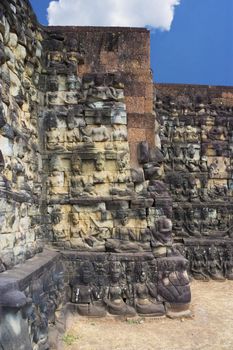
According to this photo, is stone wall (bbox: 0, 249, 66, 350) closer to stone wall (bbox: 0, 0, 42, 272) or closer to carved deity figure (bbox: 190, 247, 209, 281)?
stone wall (bbox: 0, 0, 42, 272)

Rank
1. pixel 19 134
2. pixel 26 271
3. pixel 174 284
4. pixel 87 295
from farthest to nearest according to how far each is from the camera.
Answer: pixel 174 284 → pixel 87 295 → pixel 19 134 → pixel 26 271

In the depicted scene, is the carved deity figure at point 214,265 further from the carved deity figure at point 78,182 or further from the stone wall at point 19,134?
the stone wall at point 19,134

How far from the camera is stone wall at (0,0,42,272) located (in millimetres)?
5000

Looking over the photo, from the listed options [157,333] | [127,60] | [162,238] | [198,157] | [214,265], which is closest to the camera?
[157,333]

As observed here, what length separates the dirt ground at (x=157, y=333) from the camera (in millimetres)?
5676

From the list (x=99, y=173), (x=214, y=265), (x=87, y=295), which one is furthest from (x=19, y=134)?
(x=214, y=265)

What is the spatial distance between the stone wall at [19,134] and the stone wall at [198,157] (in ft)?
19.0

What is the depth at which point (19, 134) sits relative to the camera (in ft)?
18.9

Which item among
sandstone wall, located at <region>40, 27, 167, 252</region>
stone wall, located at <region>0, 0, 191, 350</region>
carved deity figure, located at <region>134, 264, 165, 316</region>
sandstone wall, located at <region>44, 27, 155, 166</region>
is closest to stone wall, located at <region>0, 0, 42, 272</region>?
stone wall, located at <region>0, 0, 191, 350</region>

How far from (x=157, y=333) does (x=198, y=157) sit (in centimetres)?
710

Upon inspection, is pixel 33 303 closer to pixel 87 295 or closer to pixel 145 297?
pixel 87 295

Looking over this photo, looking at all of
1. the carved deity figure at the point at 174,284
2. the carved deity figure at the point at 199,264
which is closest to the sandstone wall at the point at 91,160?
the carved deity figure at the point at 174,284

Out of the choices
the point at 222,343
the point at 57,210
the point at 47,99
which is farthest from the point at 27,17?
the point at 222,343

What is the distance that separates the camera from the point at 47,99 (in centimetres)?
Answer: 766
